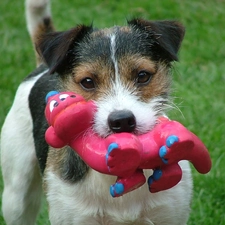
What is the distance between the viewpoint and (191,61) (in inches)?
370

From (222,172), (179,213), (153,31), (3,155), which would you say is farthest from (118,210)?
(222,172)

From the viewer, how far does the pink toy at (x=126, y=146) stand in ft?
12.4

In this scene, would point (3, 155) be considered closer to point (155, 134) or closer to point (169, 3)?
point (155, 134)

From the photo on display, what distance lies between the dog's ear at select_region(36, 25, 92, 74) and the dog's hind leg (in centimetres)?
114

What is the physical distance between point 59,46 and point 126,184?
4.10 feet

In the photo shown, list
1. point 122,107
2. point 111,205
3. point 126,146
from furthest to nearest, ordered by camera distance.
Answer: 1. point 111,205
2. point 122,107
3. point 126,146

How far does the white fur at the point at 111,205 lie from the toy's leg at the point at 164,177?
54cm

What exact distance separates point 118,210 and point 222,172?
2304 mm

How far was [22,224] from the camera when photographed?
589cm

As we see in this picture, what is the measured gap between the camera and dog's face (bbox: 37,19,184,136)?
13.5ft

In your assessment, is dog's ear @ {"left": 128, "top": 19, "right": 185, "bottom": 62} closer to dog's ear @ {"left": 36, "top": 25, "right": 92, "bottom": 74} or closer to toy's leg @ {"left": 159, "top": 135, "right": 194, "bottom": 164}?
dog's ear @ {"left": 36, "top": 25, "right": 92, "bottom": 74}

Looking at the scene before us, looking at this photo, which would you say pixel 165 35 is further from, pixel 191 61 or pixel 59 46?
pixel 191 61

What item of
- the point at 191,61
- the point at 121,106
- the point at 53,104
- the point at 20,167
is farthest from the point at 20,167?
the point at 191,61

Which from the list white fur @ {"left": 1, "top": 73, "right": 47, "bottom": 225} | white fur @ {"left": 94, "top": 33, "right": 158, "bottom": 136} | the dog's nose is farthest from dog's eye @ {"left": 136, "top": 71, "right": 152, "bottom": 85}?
white fur @ {"left": 1, "top": 73, "right": 47, "bottom": 225}
